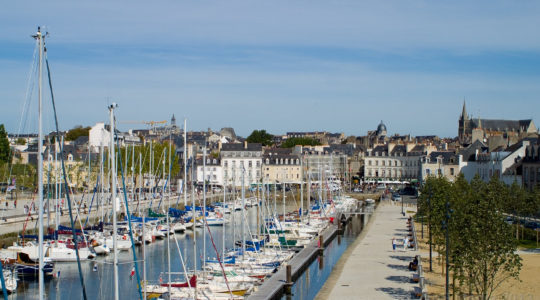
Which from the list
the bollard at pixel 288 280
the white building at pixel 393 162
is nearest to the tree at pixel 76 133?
the white building at pixel 393 162

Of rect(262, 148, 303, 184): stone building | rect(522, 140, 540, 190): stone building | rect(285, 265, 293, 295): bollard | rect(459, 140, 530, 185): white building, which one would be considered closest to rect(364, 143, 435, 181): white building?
rect(262, 148, 303, 184): stone building

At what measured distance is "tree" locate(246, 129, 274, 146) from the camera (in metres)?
154

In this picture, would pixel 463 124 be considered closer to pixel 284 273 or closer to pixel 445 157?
pixel 445 157

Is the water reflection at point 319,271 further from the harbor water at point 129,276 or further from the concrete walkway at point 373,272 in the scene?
the concrete walkway at point 373,272

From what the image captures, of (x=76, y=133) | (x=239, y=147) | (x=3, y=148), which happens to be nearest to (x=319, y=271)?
(x=3, y=148)

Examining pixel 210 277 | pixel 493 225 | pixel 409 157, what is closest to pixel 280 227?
pixel 210 277

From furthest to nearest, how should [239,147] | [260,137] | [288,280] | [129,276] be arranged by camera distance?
1. [260,137]
2. [239,147]
3. [129,276]
4. [288,280]

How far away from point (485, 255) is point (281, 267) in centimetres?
1358

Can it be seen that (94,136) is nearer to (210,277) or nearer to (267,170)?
(267,170)

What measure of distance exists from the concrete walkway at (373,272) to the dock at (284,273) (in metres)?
1.86

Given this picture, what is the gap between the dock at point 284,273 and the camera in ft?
94.6

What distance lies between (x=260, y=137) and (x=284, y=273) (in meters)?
122

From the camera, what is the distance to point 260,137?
508 ft

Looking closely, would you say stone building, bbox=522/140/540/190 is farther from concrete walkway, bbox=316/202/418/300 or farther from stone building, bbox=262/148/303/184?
Result: stone building, bbox=262/148/303/184
